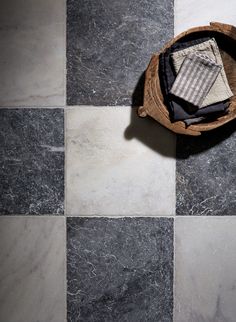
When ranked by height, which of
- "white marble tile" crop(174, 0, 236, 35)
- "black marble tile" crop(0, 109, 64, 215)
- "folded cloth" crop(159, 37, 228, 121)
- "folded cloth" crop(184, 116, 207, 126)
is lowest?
"black marble tile" crop(0, 109, 64, 215)

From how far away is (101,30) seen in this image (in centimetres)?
136

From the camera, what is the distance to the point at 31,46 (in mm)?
1366

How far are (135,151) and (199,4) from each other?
595mm

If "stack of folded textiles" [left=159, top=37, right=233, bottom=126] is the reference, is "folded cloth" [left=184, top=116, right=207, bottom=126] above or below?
below

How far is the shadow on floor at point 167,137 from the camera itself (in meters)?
1.37

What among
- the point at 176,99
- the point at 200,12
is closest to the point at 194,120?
the point at 176,99

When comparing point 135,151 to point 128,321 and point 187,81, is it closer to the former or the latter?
point 187,81

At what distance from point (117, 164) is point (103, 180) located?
8 centimetres

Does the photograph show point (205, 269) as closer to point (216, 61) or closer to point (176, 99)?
point (176, 99)

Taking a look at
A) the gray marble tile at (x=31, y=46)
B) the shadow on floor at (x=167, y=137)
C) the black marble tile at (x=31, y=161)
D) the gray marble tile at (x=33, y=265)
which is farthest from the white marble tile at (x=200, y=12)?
the gray marble tile at (x=33, y=265)

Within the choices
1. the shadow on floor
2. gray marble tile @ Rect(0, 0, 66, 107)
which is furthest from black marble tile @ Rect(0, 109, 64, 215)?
the shadow on floor

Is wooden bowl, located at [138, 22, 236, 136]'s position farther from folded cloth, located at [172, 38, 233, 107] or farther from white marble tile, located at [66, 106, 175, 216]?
white marble tile, located at [66, 106, 175, 216]

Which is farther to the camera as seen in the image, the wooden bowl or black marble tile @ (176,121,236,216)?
black marble tile @ (176,121,236,216)

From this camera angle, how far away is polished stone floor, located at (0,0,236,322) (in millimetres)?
1365
